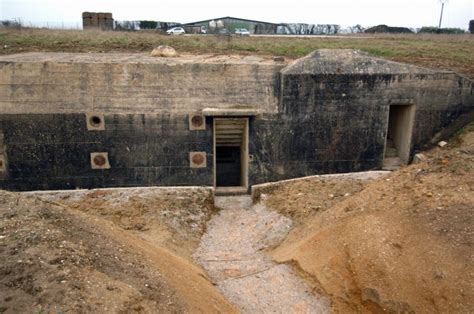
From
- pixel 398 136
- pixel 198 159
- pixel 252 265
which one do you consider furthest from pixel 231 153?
pixel 252 265

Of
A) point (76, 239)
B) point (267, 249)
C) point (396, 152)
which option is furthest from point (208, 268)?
point (396, 152)

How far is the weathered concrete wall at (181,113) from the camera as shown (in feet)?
36.6

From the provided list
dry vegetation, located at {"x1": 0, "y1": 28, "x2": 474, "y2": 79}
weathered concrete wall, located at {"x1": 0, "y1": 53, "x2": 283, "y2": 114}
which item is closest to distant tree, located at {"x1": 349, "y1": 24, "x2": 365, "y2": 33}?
dry vegetation, located at {"x1": 0, "y1": 28, "x2": 474, "y2": 79}

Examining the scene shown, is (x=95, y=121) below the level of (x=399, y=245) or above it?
above

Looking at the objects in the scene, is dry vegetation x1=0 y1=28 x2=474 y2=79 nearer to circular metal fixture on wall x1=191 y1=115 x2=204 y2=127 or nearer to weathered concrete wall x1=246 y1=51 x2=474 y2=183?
weathered concrete wall x1=246 y1=51 x2=474 y2=183

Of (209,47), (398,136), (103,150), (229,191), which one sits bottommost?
(229,191)

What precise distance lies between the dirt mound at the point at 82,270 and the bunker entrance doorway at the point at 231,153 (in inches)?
200

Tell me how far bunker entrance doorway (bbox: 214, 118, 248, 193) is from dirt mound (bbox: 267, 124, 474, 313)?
12.7 ft

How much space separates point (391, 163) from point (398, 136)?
1040mm

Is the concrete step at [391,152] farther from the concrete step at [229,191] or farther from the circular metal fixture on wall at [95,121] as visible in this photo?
the circular metal fixture on wall at [95,121]

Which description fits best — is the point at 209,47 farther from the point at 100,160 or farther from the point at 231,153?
the point at 100,160

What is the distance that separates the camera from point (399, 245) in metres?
6.78

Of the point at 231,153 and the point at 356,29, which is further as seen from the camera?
the point at 356,29

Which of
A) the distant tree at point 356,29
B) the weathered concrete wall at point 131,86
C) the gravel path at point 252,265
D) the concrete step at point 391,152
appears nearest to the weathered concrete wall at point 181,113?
the weathered concrete wall at point 131,86
